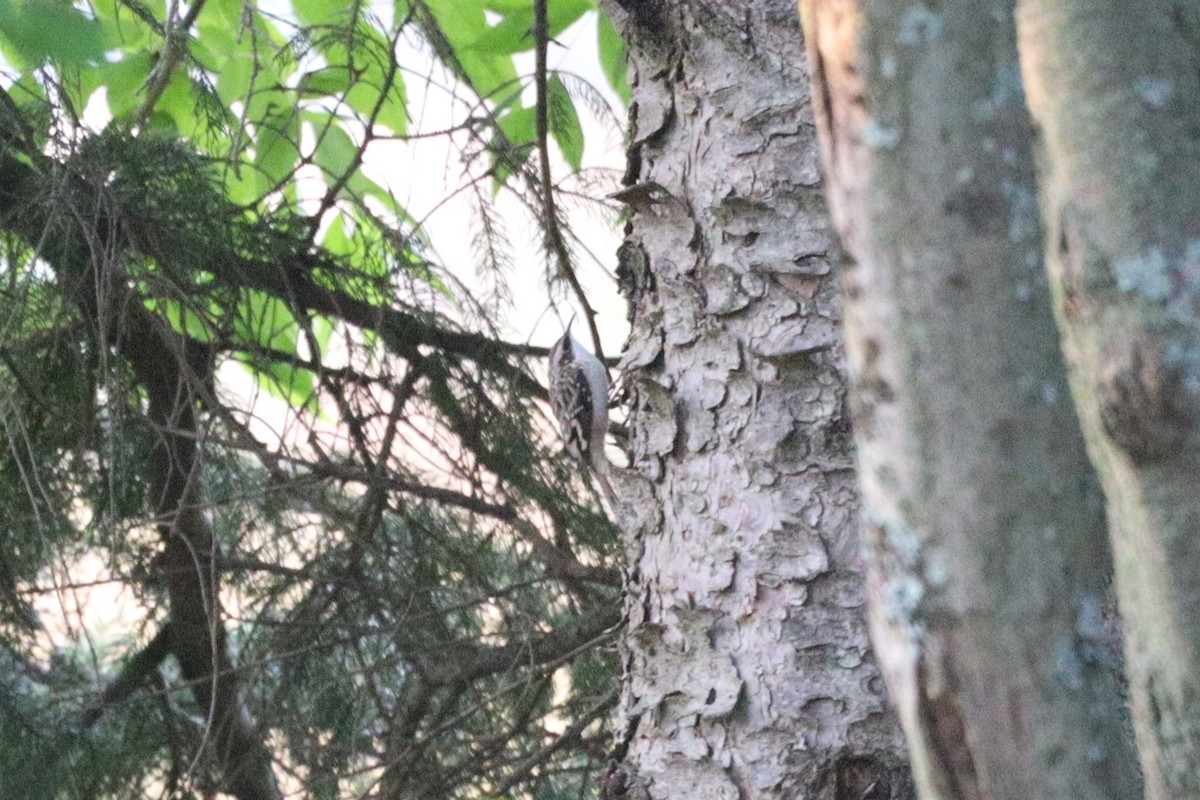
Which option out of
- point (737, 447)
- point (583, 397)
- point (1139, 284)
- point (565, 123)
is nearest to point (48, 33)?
point (737, 447)

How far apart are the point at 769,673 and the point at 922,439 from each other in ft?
2.43

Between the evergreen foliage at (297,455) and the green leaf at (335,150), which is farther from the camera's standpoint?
the green leaf at (335,150)

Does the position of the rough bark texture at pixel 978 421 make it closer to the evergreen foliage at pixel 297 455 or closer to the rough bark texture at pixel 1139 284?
the rough bark texture at pixel 1139 284

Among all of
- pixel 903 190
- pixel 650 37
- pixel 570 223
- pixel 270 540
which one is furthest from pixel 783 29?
pixel 270 540

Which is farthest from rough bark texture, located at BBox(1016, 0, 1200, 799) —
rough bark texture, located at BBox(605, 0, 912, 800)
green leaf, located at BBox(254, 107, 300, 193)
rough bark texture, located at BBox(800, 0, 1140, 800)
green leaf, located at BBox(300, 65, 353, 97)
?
green leaf, located at BBox(254, 107, 300, 193)

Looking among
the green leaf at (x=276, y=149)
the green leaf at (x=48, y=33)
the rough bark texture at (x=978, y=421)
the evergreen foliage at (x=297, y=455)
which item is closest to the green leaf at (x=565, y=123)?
the evergreen foliage at (x=297, y=455)

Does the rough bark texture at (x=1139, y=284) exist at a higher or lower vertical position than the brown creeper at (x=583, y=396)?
lower

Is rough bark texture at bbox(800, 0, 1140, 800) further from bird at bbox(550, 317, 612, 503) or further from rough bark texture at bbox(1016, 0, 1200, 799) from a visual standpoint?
bird at bbox(550, 317, 612, 503)

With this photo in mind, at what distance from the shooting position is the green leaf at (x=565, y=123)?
6.44 feet

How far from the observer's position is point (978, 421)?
561mm

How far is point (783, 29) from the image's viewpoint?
1.37 metres

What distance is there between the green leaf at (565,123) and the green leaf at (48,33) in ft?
3.17

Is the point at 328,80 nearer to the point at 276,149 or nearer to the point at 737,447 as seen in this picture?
the point at 276,149

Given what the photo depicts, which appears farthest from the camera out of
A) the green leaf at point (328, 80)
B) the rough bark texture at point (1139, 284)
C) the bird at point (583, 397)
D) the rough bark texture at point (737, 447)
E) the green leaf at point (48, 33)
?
the bird at point (583, 397)
